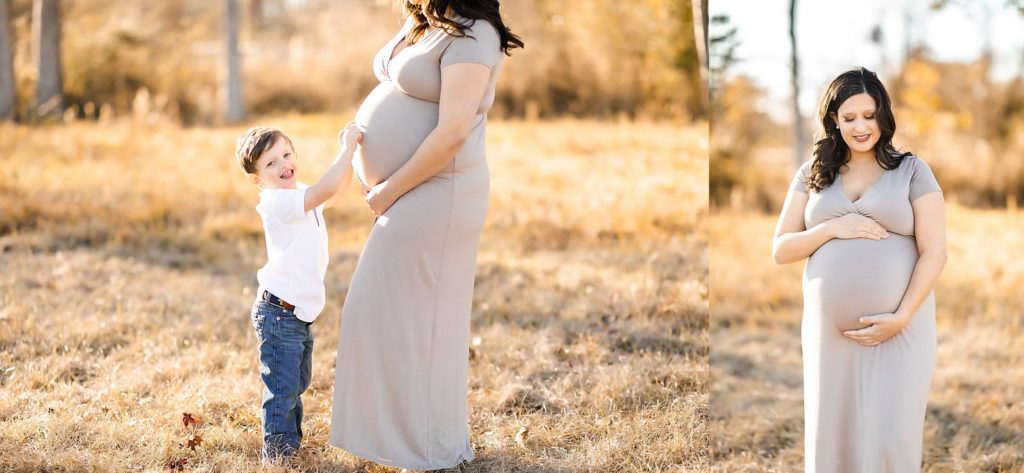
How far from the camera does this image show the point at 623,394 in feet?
15.5

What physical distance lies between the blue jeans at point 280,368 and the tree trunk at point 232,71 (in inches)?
528

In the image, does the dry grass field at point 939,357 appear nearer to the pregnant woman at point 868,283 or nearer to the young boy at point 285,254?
the pregnant woman at point 868,283

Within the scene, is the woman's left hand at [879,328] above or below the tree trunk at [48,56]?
below

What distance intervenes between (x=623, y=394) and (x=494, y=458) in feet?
3.29

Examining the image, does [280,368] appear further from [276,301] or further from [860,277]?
[860,277]

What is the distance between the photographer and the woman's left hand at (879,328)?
3121 millimetres

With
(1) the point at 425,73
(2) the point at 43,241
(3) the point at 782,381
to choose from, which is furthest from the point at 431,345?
(2) the point at 43,241

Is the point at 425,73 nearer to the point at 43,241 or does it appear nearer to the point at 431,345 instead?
the point at 431,345

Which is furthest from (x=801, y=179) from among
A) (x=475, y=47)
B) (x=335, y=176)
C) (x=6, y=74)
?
(x=6, y=74)

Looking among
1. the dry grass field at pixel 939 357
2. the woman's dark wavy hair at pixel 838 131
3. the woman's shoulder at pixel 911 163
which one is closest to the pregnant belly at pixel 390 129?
the woman's dark wavy hair at pixel 838 131

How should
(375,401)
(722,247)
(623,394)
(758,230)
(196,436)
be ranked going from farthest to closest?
(758,230) → (722,247) → (623,394) → (196,436) → (375,401)

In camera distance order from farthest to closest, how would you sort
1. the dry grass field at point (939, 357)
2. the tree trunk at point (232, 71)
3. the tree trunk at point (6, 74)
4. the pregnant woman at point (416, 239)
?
the tree trunk at point (232, 71) < the tree trunk at point (6, 74) < the dry grass field at point (939, 357) < the pregnant woman at point (416, 239)

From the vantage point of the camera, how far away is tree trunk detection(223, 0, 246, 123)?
16.2 metres

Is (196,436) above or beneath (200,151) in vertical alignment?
beneath
